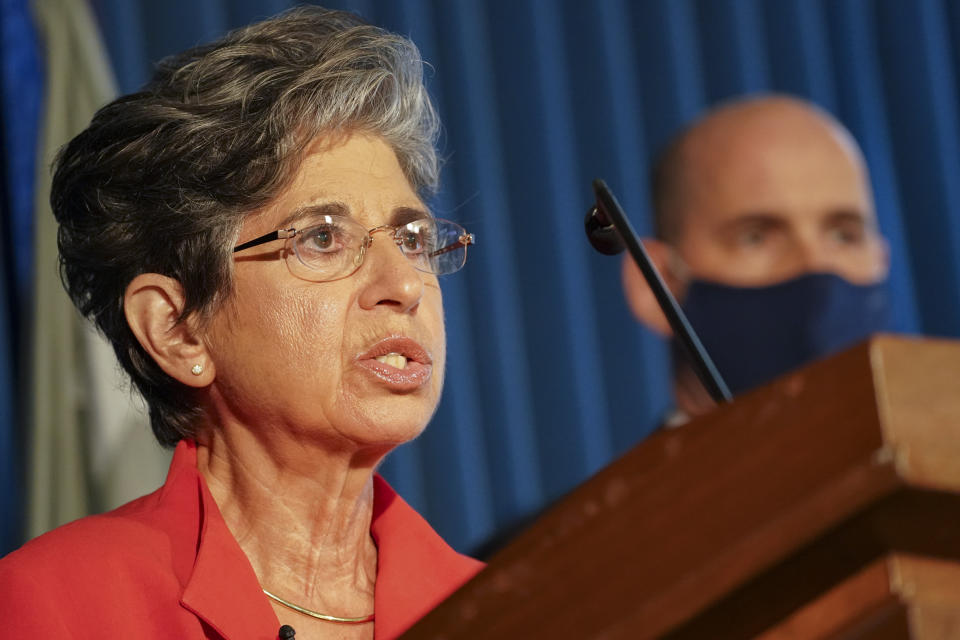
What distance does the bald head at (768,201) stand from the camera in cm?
246

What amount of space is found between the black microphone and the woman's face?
0.70ft

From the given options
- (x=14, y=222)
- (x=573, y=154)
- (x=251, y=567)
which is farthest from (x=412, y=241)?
(x=573, y=154)

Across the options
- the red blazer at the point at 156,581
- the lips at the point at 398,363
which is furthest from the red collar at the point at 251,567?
the lips at the point at 398,363

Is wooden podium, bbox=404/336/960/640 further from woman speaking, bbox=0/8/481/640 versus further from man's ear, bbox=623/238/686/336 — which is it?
man's ear, bbox=623/238/686/336

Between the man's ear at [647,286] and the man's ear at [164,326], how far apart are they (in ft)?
4.62

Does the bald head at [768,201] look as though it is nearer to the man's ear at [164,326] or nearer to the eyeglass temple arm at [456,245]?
the eyeglass temple arm at [456,245]

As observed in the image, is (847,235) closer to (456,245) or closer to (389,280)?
(456,245)

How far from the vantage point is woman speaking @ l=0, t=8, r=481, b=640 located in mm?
1224

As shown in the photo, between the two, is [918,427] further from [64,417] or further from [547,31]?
[547,31]

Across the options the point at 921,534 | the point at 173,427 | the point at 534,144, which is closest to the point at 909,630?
the point at 921,534

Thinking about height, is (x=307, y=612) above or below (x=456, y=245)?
below

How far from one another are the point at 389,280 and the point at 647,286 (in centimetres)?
143

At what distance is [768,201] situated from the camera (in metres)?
2.47

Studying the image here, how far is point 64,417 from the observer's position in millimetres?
2152
